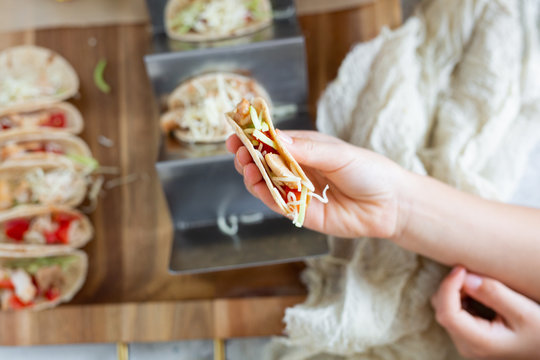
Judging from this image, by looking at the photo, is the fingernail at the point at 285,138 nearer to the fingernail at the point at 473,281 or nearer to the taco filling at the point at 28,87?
the fingernail at the point at 473,281

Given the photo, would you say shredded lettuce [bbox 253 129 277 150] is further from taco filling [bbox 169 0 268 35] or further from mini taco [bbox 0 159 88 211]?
mini taco [bbox 0 159 88 211]

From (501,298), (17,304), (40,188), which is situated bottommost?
(17,304)

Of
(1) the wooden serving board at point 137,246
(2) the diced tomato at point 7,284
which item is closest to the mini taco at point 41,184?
(1) the wooden serving board at point 137,246

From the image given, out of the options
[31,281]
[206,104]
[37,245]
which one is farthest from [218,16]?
[31,281]

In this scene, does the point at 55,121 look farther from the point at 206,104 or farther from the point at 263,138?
the point at 263,138

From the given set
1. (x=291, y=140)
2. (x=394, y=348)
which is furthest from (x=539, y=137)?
(x=291, y=140)

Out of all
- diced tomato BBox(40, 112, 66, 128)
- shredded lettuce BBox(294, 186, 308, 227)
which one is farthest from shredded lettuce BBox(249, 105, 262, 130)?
diced tomato BBox(40, 112, 66, 128)

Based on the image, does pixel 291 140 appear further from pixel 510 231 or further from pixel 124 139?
pixel 124 139
